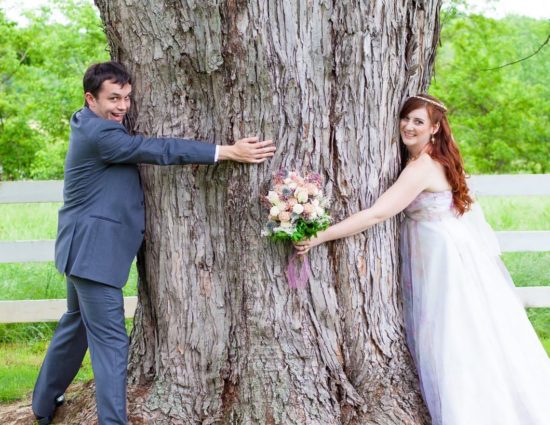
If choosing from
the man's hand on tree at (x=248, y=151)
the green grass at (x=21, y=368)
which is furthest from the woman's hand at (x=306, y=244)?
the green grass at (x=21, y=368)

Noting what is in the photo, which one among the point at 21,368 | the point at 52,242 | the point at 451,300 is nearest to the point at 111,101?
the point at 451,300

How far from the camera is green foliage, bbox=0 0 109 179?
1291cm

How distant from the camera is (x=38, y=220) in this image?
10.4 metres

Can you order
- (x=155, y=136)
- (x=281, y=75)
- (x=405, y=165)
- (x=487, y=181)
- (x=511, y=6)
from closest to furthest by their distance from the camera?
1. (x=281, y=75)
2. (x=155, y=136)
3. (x=405, y=165)
4. (x=487, y=181)
5. (x=511, y=6)

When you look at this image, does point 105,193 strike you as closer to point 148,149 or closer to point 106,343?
point 148,149

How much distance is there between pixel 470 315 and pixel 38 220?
725 centimetres

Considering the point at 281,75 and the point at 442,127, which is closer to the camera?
the point at 281,75

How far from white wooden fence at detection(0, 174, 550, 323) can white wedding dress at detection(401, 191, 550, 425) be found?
78.1 inches

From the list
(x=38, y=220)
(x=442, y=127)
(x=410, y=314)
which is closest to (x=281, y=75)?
(x=442, y=127)

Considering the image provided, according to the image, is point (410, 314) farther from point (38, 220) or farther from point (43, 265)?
point (38, 220)

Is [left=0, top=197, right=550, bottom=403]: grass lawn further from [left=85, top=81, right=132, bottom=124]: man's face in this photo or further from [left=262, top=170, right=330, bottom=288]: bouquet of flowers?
[left=262, top=170, right=330, bottom=288]: bouquet of flowers

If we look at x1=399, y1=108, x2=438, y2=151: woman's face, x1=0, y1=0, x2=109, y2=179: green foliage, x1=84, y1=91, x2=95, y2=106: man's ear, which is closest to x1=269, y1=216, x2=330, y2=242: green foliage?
x1=399, y1=108, x2=438, y2=151: woman's face

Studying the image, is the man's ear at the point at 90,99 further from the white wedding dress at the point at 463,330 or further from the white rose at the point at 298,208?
the white wedding dress at the point at 463,330

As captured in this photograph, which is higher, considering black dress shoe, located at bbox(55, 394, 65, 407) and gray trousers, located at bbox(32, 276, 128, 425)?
gray trousers, located at bbox(32, 276, 128, 425)
